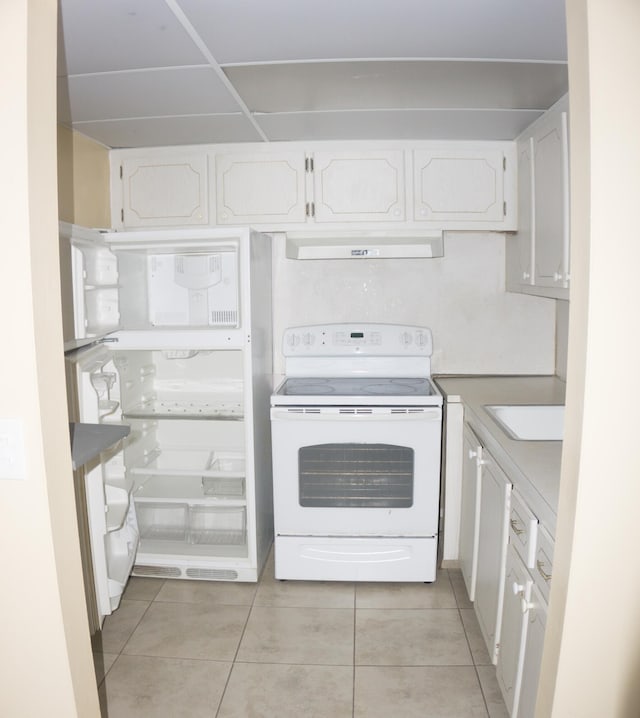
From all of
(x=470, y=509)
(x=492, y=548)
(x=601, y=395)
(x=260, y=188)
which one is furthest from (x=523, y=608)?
(x=260, y=188)

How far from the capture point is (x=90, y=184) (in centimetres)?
291

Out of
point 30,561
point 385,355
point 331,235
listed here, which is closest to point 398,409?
point 385,355

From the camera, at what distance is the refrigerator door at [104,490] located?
2.29 m

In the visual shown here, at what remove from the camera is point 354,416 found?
104 inches

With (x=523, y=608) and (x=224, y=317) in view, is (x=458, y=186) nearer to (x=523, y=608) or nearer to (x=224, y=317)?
(x=224, y=317)

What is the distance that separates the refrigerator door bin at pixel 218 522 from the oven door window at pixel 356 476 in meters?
0.52

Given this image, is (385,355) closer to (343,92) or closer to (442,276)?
(442,276)

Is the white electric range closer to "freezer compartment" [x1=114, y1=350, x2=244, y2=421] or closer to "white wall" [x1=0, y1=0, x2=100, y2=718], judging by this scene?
"freezer compartment" [x1=114, y1=350, x2=244, y2=421]

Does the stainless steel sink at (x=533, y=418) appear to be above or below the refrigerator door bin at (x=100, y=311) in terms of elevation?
below

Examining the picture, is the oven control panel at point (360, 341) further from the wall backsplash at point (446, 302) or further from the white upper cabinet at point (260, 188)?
the white upper cabinet at point (260, 188)

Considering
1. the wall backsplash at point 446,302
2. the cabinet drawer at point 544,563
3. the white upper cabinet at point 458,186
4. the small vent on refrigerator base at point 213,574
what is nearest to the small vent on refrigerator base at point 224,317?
the wall backsplash at point 446,302

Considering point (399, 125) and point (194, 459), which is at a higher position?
point (399, 125)

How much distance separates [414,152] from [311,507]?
1.80 m

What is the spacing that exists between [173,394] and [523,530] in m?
2.09
